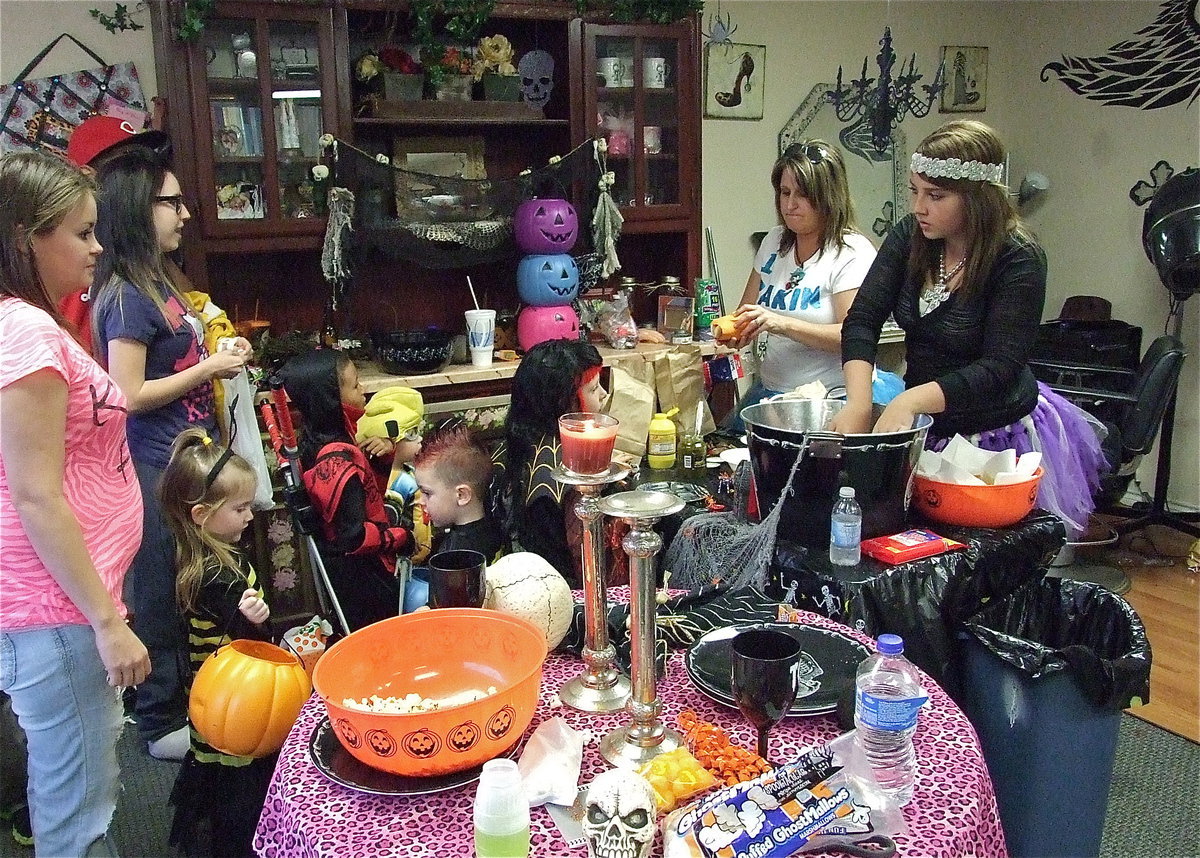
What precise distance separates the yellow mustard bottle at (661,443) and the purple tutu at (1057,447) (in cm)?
110

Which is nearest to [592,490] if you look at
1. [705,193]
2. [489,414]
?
[489,414]

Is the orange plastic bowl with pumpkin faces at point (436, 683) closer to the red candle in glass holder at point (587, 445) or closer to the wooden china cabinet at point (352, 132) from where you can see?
the red candle in glass holder at point (587, 445)

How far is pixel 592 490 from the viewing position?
1165 millimetres

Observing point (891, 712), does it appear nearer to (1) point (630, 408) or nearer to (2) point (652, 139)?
(1) point (630, 408)

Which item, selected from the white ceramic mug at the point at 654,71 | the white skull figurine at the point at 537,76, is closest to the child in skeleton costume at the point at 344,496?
the white skull figurine at the point at 537,76

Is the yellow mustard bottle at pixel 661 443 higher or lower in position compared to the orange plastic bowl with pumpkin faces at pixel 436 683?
lower

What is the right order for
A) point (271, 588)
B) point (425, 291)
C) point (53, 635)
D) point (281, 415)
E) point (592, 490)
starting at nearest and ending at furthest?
point (592, 490) < point (53, 635) < point (281, 415) < point (271, 588) < point (425, 291)

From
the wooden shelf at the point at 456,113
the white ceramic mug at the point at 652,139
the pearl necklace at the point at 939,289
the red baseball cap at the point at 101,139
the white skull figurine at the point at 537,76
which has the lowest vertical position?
the pearl necklace at the point at 939,289

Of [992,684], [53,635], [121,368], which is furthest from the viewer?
[121,368]

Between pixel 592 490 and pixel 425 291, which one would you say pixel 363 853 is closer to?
pixel 592 490

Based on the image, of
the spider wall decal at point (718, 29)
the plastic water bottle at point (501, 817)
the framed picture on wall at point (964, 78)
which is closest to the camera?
the plastic water bottle at point (501, 817)

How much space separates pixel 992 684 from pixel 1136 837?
2.56ft

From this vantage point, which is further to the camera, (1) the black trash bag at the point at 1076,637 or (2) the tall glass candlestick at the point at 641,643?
(1) the black trash bag at the point at 1076,637

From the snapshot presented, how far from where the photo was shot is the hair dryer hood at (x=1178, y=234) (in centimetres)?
355
